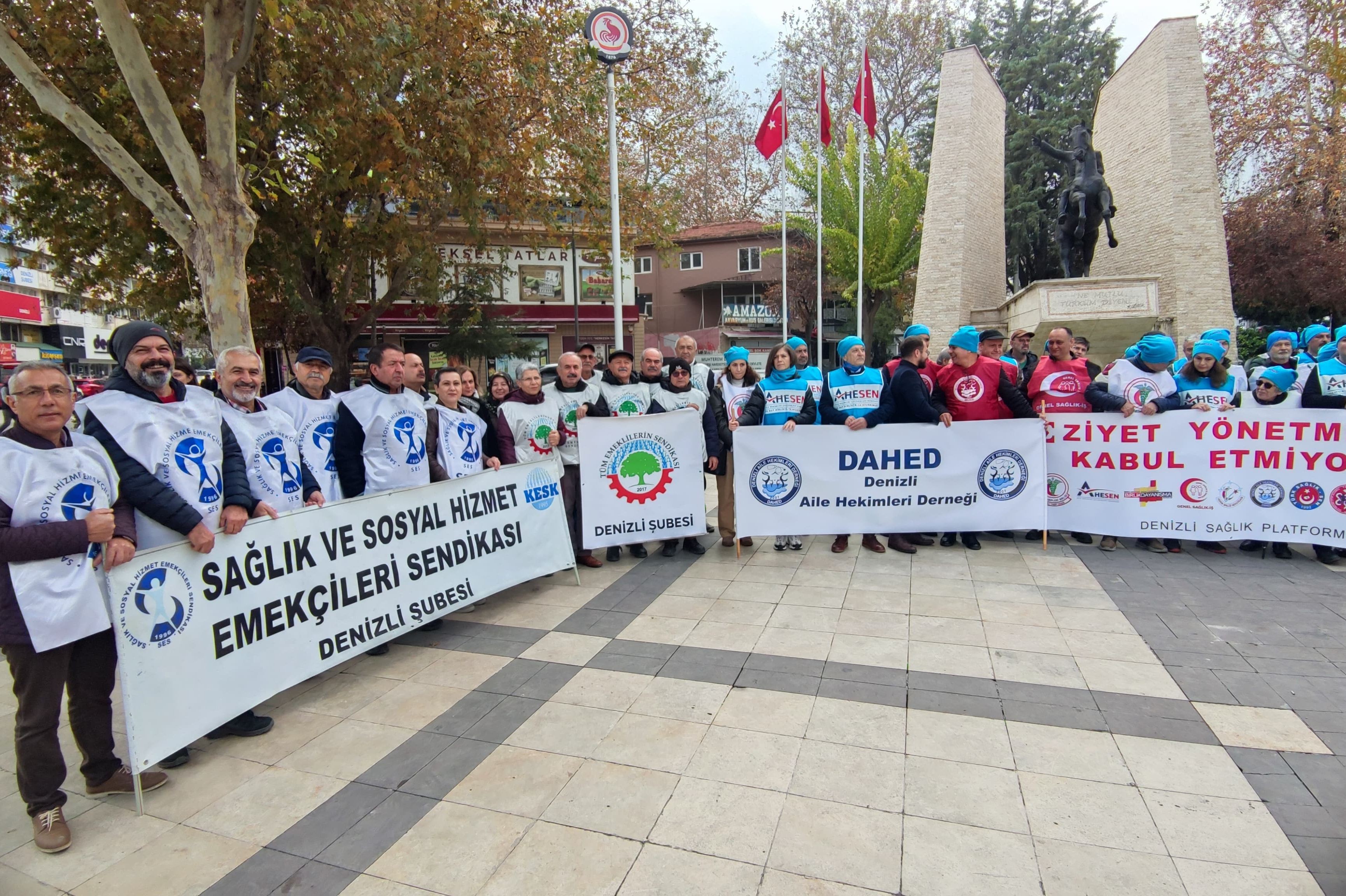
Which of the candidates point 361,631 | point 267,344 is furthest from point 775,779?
point 267,344

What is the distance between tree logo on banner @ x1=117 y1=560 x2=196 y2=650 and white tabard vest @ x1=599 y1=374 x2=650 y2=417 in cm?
363

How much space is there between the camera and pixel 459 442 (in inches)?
200

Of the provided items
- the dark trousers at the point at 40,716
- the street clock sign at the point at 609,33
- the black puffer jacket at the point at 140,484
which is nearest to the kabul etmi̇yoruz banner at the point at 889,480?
the black puffer jacket at the point at 140,484

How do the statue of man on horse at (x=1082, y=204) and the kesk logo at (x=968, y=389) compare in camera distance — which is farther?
the statue of man on horse at (x=1082, y=204)

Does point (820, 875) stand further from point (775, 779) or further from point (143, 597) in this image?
point (143, 597)

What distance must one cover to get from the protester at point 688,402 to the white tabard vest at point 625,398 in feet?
0.35

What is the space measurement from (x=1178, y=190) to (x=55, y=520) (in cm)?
2004

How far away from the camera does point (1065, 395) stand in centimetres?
630

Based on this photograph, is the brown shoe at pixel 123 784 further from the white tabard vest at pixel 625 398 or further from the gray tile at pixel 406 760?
the white tabard vest at pixel 625 398

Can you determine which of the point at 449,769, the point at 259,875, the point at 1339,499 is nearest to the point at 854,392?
the point at 1339,499

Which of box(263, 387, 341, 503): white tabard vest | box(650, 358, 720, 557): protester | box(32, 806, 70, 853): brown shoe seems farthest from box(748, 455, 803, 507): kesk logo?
box(32, 806, 70, 853): brown shoe

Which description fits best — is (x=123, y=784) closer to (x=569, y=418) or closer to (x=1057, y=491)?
(x=569, y=418)

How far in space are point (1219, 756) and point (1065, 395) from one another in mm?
4068

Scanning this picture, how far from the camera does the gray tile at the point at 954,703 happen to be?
10.9ft
